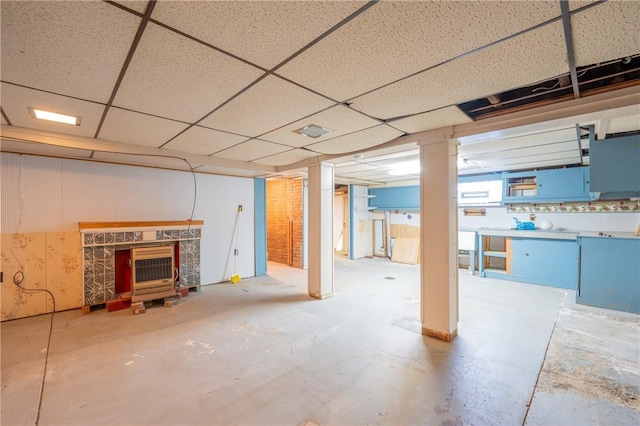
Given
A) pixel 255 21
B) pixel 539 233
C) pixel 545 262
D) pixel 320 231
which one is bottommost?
pixel 545 262

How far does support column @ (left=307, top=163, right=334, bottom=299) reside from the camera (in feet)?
13.7

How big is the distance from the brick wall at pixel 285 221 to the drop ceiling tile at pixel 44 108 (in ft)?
14.0

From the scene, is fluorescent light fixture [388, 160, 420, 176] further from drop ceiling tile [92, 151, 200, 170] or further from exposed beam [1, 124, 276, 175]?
drop ceiling tile [92, 151, 200, 170]

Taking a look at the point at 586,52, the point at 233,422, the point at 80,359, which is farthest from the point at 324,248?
the point at 586,52

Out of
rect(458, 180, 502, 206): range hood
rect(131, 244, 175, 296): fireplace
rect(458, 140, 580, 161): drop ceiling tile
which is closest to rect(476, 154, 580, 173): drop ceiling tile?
rect(458, 140, 580, 161): drop ceiling tile

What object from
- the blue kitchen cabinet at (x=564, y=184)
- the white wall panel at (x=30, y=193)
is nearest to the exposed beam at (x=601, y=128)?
the blue kitchen cabinet at (x=564, y=184)

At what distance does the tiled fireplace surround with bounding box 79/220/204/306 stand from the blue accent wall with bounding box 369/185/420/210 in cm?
528

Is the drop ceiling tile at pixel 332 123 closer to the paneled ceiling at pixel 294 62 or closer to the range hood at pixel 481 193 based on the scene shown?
the paneled ceiling at pixel 294 62

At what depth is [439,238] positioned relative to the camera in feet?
9.14

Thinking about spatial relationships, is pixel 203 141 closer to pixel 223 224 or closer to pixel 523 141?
pixel 223 224

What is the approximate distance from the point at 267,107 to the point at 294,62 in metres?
0.70

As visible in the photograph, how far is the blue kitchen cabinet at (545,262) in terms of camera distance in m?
4.65

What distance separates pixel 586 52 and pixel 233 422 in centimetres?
297

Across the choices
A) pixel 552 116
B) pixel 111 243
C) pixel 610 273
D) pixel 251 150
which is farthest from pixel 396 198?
pixel 111 243
